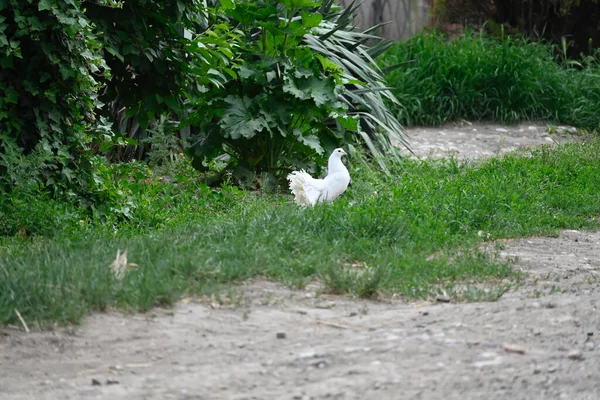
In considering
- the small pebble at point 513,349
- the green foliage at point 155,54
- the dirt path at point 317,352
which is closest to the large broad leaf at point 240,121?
the green foliage at point 155,54

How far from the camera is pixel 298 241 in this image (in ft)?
16.6

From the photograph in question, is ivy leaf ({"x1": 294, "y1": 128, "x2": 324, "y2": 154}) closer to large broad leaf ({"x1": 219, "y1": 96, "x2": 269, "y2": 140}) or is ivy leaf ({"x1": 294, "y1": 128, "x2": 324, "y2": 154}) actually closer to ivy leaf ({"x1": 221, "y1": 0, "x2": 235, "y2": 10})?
large broad leaf ({"x1": 219, "y1": 96, "x2": 269, "y2": 140})

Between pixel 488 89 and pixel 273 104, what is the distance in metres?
4.86

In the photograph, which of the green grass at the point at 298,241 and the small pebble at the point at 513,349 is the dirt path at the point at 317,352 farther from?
the green grass at the point at 298,241

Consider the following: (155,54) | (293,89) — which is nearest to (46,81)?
(155,54)

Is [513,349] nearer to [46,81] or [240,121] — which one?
[46,81]

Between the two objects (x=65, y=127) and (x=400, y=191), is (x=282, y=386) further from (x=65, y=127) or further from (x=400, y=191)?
(x=400, y=191)

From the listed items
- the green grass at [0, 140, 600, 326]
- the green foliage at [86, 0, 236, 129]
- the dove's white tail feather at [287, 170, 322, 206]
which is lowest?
the green grass at [0, 140, 600, 326]

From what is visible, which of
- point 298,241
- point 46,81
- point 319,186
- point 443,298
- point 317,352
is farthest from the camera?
point 319,186

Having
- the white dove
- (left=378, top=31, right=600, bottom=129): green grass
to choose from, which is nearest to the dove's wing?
the white dove

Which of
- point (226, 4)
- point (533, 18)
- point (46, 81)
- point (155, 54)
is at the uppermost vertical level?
point (533, 18)

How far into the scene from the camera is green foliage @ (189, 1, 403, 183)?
24.0ft

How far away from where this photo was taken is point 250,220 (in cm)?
561

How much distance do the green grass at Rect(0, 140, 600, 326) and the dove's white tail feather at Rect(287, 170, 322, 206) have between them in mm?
142
